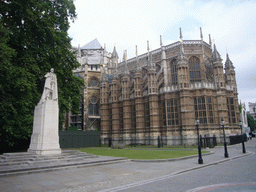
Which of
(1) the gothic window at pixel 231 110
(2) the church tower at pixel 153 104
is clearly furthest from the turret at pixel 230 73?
(2) the church tower at pixel 153 104

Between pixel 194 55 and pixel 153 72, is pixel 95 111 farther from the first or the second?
pixel 194 55

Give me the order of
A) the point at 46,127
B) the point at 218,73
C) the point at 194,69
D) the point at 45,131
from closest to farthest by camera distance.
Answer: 1. the point at 45,131
2. the point at 46,127
3. the point at 218,73
4. the point at 194,69

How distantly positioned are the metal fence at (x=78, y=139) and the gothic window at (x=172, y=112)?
12.3 m

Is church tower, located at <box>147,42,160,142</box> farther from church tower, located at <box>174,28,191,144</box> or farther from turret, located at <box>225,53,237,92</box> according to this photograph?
turret, located at <box>225,53,237,92</box>

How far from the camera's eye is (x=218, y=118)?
1237 inches

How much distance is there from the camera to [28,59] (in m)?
15.5

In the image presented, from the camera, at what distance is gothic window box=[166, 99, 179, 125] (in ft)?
107

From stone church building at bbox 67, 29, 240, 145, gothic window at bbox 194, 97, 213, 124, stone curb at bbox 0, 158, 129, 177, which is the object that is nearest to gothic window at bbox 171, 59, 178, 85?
stone church building at bbox 67, 29, 240, 145

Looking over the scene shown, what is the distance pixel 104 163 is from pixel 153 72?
2437 cm

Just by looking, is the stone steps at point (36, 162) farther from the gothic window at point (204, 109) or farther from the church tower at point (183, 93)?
the gothic window at point (204, 109)

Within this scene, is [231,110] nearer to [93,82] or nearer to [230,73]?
[230,73]

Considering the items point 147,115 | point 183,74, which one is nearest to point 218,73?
point 183,74

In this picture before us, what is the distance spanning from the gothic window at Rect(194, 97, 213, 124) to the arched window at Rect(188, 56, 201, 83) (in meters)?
5.06

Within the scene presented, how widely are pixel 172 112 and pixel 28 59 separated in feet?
77.7
